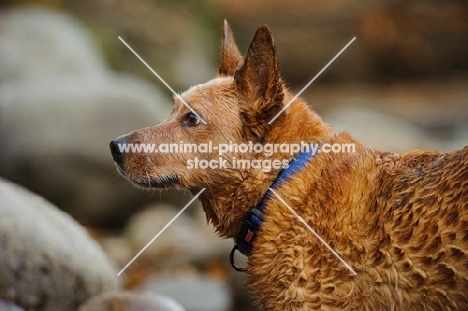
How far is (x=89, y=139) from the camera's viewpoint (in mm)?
10766

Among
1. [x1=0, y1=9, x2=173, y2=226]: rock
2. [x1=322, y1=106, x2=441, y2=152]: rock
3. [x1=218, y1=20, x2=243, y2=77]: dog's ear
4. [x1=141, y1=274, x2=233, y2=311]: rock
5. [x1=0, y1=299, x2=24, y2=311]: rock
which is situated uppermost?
[x1=218, y1=20, x2=243, y2=77]: dog's ear

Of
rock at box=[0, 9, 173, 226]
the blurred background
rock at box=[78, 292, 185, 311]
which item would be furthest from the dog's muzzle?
rock at box=[0, 9, 173, 226]

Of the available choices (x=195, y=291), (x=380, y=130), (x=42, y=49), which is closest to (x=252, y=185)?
(x=195, y=291)

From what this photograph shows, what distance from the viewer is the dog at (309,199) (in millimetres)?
4004

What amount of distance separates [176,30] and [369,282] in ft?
46.8

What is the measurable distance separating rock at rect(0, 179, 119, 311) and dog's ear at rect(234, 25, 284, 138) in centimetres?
255

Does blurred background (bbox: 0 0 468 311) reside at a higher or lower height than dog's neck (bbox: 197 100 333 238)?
lower

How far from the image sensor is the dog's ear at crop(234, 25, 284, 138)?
176 inches

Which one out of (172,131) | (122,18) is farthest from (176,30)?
(172,131)

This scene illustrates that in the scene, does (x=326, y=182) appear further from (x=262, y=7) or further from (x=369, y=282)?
(x=262, y=7)

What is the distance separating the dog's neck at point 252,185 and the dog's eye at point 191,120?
433 mm

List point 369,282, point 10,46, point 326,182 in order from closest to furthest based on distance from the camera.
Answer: point 369,282
point 326,182
point 10,46

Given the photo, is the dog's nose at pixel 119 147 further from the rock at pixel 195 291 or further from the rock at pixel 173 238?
the rock at pixel 173 238

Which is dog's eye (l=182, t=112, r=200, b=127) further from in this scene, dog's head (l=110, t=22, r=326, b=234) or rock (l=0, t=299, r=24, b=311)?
rock (l=0, t=299, r=24, b=311)
